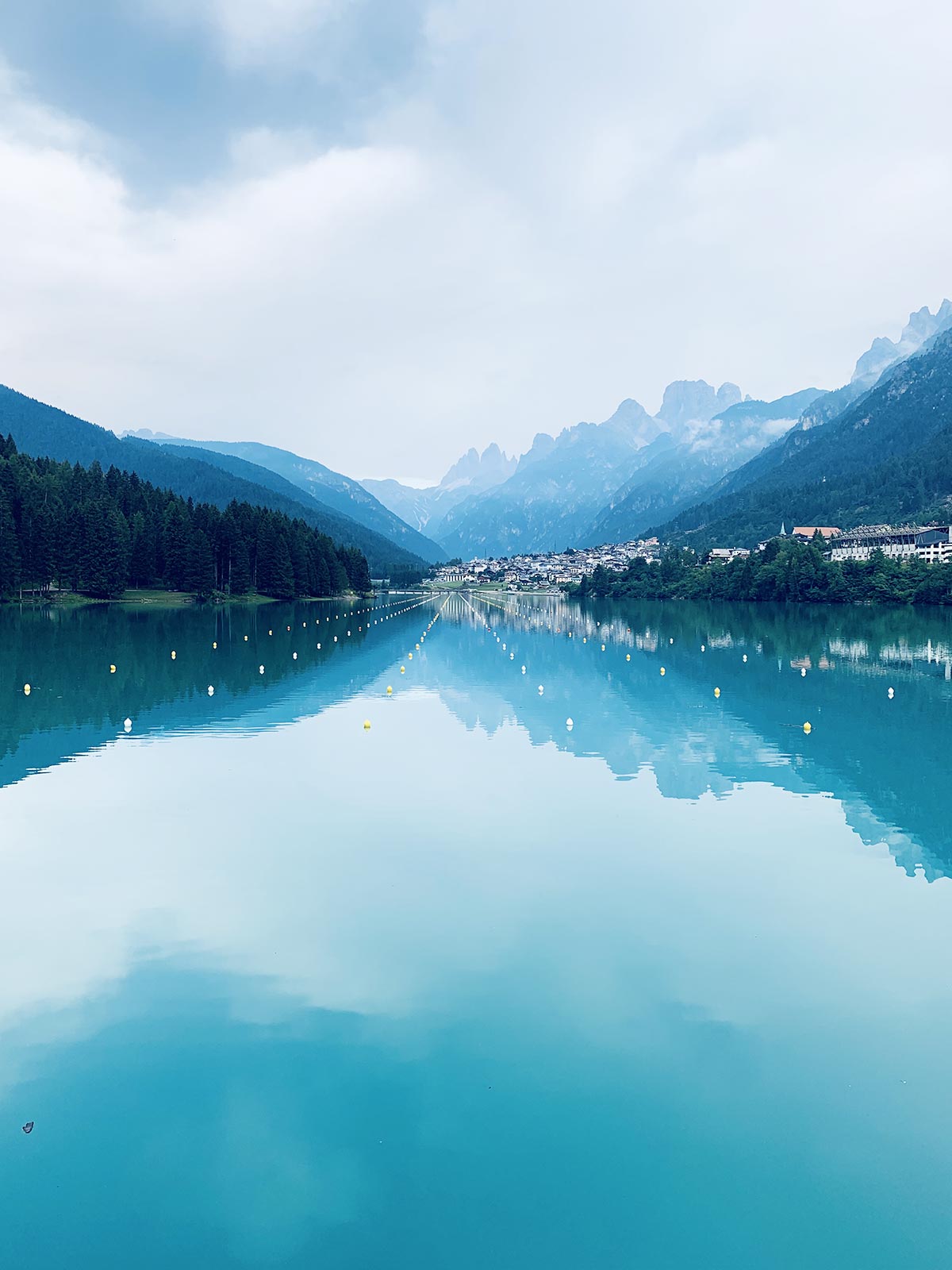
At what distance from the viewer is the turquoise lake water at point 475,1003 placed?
8.77 m

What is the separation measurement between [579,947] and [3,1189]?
9.50 meters

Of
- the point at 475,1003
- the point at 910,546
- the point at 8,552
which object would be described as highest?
the point at 910,546

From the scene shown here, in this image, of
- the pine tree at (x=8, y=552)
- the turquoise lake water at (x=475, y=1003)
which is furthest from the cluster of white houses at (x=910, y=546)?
the turquoise lake water at (x=475, y=1003)

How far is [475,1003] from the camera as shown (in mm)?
13055

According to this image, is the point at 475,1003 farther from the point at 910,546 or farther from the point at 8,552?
the point at 910,546

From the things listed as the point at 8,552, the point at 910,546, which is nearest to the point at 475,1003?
the point at 8,552

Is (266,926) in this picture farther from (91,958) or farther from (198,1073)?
(198,1073)

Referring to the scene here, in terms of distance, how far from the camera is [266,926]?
16.0 metres

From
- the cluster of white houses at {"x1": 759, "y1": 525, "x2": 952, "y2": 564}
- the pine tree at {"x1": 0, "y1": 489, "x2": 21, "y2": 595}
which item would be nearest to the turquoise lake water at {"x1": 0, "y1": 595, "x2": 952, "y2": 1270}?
the pine tree at {"x1": 0, "y1": 489, "x2": 21, "y2": 595}

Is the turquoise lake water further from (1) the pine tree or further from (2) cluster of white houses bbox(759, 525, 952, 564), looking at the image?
(2) cluster of white houses bbox(759, 525, 952, 564)

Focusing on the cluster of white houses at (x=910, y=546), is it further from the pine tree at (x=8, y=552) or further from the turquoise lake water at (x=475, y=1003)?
the turquoise lake water at (x=475, y=1003)

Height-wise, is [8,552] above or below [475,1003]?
above

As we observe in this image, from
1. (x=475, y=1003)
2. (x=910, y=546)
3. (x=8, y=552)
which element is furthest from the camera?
(x=910, y=546)

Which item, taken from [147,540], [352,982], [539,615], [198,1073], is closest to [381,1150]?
[198,1073]
